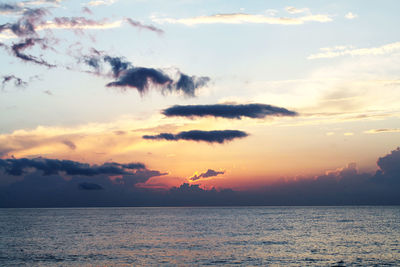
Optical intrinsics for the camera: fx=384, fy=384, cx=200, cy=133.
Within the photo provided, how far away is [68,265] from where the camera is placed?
7025 centimetres

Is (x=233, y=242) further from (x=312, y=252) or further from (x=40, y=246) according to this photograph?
(x=40, y=246)

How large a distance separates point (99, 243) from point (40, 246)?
1487 cm

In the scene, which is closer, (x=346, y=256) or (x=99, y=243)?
(x=346, y=256)

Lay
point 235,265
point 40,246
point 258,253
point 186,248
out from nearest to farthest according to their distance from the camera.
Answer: point 235,265
point 258,253
point 186,248
point 40,246

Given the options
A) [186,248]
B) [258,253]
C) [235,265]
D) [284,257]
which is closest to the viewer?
[235,265]

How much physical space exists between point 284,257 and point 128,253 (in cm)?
3310

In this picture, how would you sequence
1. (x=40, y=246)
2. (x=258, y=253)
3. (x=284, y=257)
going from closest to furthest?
(x=284, y=257) < (x=258, y=253) < (x=40, y=246)

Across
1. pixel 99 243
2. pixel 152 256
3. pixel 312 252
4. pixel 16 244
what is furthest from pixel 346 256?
pixel 16 244

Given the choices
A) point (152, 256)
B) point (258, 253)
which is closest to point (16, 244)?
point (152, 256)

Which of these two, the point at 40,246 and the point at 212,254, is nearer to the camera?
the point at 212,254

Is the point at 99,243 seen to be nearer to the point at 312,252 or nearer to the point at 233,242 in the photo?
the point at 233,242

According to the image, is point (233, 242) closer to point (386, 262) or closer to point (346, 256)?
point (346, 256)

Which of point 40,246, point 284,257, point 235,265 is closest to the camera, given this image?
point 235,265

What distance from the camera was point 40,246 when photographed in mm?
99938
